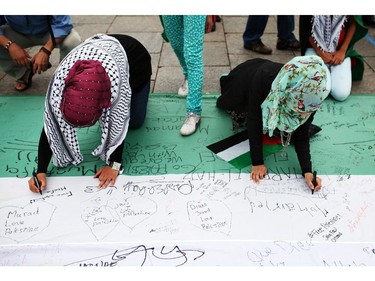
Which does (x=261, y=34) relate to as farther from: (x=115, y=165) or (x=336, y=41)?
(x=115, y=165)

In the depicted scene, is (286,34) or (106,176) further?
(286,34)

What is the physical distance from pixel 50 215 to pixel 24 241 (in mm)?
183

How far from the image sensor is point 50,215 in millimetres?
1868

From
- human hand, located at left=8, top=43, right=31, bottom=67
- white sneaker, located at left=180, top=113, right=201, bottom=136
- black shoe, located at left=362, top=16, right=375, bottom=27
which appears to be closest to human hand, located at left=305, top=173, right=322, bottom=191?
white sneaker, located at left=180, top=113, right=201, bottom=136

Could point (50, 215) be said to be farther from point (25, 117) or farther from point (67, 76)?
point (25, 117)

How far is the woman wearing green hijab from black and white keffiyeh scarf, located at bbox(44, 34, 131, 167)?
2.33ft

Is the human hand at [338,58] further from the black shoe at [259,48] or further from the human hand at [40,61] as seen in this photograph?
the human hand at [40,61]

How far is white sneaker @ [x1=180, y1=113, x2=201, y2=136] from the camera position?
7.93ft

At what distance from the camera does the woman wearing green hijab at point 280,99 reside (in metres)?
→ 1.69

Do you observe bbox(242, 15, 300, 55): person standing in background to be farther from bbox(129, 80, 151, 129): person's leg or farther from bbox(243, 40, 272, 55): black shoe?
bbox(129, 80, 151, 129): person's leg

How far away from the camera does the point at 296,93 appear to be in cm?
172

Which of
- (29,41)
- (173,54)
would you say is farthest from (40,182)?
(173,54)

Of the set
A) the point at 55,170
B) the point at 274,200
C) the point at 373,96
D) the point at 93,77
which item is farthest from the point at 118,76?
the point at 373,96

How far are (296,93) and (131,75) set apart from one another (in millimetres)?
1006
